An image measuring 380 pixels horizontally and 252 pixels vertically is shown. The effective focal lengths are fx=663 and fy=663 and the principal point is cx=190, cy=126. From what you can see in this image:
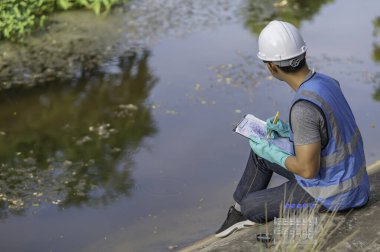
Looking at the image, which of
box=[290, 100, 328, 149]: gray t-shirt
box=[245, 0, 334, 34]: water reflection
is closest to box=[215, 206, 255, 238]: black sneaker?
box=[290, 100, 328, 149]: gray t-shirt

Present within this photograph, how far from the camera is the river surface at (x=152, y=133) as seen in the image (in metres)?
5.76

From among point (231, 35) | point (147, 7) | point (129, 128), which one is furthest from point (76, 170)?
point (147, 7)

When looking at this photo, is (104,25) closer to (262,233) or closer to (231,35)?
(231,35)

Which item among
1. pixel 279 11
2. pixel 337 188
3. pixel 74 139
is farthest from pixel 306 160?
pixel 279 11

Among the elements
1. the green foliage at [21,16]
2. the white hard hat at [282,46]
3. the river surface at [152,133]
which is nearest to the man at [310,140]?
the white hard hat at [282,46]

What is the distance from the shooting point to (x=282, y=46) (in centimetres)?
387

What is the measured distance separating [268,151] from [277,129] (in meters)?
0.24

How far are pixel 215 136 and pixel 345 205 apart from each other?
324 centimetres

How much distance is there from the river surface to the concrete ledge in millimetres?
1162

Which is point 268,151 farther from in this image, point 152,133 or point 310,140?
point 152,133

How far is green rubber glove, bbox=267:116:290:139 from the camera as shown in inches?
167

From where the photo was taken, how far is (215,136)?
7297mm

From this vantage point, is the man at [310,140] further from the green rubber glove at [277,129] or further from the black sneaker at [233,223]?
the black sneaker at [233,223]

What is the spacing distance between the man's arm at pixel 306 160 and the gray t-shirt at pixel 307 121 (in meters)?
0.04
